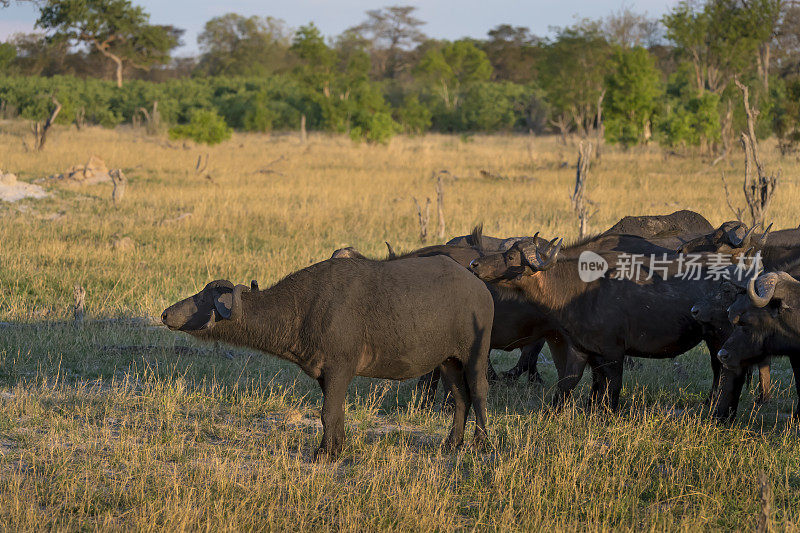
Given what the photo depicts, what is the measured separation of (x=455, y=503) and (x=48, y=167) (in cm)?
2188

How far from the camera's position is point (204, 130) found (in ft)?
105

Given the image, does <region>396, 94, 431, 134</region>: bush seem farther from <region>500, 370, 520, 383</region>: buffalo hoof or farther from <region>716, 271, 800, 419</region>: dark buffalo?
<region>716, 271, 800, 419</region>: dark buffalo

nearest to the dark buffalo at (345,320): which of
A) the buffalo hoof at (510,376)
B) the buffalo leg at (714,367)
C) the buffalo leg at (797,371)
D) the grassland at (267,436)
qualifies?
the grassland at (267,436)

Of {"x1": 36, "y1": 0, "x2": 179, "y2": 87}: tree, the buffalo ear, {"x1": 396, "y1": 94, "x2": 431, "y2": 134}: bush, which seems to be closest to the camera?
the buffalo ear

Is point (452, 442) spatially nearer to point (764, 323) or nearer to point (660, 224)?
point (764, 323)

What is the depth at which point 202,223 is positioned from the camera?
16.2 metres

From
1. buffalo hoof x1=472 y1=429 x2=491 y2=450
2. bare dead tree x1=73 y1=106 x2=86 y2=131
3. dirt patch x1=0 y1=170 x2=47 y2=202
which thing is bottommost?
buffalo hoof x1=472 y1=429 x2=491 y2=450

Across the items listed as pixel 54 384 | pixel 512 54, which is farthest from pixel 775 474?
pixel 512 54

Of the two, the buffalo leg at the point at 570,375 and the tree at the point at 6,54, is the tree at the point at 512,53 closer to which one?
the tree at the point at 6,54

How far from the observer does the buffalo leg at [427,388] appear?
7.50m

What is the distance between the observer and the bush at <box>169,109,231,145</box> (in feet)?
104

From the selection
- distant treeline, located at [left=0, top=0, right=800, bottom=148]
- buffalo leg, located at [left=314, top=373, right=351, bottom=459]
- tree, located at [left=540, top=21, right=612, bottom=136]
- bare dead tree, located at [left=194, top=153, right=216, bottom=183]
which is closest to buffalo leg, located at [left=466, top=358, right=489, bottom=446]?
buffalo leg, located at [left=314, top=373, right=351, bottom=459]

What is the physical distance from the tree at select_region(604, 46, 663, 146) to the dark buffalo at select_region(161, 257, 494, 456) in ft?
88.0

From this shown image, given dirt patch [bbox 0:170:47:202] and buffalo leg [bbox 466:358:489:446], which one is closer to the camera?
buffalo leg [bbox 466:358:489:446]
